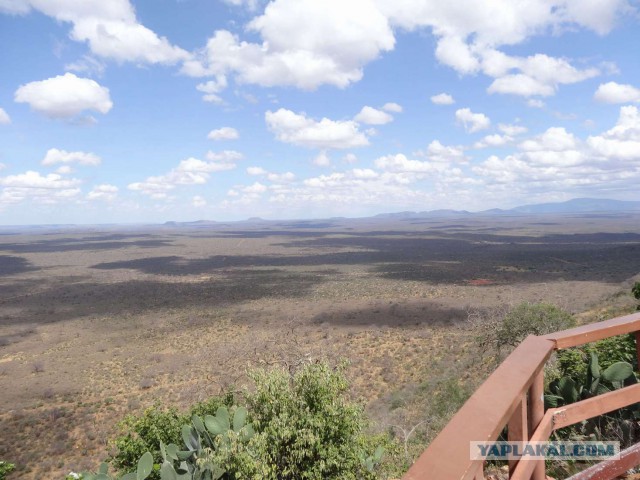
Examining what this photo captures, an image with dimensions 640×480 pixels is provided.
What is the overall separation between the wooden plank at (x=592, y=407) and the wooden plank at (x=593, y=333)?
280 mm

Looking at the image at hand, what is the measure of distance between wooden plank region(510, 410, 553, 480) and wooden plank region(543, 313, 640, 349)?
356mm

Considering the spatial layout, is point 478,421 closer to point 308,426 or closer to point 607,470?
point 607,470

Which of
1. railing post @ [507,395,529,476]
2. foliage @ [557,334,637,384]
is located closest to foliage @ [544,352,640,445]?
foliage @ [557,334,637,384]

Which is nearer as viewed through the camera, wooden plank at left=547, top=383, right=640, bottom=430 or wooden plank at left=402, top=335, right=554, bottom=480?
wooden plank at left=402, top=335, right=554, bottom=480

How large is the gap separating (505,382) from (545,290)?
56092mm

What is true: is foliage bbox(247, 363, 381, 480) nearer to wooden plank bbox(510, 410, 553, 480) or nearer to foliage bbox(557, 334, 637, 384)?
foliage bbox(557, 334, 637, 384)

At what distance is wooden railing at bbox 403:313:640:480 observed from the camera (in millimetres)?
1175

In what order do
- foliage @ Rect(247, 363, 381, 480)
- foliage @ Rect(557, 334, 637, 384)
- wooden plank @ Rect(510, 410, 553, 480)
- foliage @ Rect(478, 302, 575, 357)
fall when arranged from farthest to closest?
1. foliage @ Rect(478, 302, 575, 357)
2. foliage @ Rect(247, 363, 381, 480)
3. foliage @ Rect(557, 334, 637, 384)
4. wooden plank @ Rect(510, 410, 553, 480)

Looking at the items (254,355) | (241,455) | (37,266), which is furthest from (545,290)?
(37,266)

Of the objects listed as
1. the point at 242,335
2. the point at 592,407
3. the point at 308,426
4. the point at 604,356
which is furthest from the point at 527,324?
the point at 242,335

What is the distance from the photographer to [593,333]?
207 cm

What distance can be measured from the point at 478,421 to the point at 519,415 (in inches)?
17.5

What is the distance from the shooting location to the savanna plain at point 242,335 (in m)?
19.1

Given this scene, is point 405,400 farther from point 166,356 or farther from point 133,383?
point 166,356
